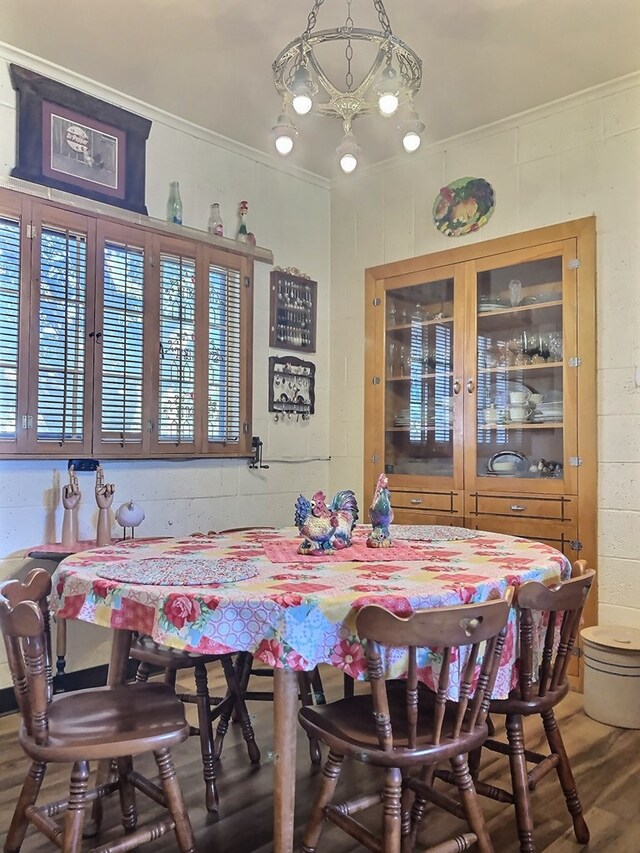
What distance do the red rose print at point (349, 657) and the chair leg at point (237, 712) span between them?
0.89 metres

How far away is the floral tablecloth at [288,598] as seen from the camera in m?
1.50

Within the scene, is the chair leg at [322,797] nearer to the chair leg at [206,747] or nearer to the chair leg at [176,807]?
the chair leg at [176,807]

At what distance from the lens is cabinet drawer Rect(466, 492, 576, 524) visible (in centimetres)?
325

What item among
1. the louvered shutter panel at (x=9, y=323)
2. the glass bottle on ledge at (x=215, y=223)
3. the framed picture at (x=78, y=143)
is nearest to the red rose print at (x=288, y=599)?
the louvered shutter panel at (x=9, y=323)

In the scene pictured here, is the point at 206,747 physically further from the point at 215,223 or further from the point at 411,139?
the point at 215,223

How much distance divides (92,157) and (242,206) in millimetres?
909

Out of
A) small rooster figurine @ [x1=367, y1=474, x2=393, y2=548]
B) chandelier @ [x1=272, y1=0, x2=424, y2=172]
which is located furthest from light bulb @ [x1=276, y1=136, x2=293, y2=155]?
small rooster figurine @ [x1=367, y1=474, x2=393, y2=548]

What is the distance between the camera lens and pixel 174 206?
351 centimetres

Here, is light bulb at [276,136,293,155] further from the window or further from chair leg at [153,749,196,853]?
chair leg at [153,749,196,853]

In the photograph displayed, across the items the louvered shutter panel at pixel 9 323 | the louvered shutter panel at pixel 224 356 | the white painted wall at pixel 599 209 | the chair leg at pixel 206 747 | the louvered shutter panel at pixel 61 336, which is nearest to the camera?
the chair leg at pixel 206 747

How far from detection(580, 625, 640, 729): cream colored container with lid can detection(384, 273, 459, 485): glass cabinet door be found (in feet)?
3.92

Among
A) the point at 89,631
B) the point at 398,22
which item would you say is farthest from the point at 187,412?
the point at 398,22

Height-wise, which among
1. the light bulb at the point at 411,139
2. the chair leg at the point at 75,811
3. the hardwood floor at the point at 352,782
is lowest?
the hardwood floor at the point at 352,782

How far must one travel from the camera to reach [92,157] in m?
3.21
